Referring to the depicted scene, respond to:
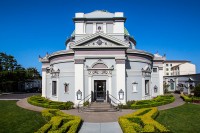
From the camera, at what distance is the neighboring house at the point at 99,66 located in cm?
2553

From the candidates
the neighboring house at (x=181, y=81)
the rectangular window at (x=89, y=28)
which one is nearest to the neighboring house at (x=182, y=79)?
the neighboring house at (x=181, y=81)

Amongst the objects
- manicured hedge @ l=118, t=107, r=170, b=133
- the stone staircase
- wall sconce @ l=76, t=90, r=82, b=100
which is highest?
wall sconce @ l=76, t=90, r=82, b=100

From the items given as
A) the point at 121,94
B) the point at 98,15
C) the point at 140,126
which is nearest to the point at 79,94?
the point at 121,94

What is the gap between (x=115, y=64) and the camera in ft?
84.8

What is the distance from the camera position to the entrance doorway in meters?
26.5

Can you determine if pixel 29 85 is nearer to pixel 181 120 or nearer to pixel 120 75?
pixel 120 75

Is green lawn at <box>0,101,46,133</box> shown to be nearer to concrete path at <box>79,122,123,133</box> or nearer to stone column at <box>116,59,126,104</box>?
concrete path at <box>79,122,123,133</box>

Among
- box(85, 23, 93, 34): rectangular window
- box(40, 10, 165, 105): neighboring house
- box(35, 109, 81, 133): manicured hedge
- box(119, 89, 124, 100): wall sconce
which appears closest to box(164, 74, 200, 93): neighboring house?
box(40, 10, 165, 105): neighboring house

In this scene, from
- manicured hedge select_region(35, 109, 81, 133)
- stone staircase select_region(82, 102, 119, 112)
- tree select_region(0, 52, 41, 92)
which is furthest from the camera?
tree select_region(0, 52, 41, 92)

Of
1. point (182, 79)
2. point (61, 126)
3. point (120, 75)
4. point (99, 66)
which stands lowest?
point (61, 126)

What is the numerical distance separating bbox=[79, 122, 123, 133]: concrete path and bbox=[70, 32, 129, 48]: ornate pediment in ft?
41.4

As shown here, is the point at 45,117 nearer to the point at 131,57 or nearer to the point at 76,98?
the point at 76,98

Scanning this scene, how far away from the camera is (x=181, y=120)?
16.8 metres

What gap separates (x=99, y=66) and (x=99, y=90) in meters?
3.80
